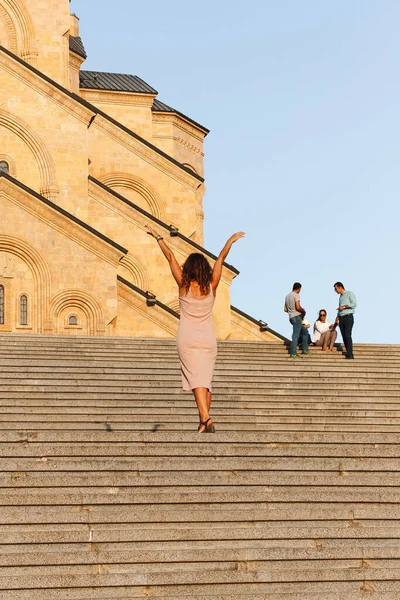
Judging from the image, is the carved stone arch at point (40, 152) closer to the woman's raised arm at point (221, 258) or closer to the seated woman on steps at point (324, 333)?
the seated woman on steps at point (324, 333)

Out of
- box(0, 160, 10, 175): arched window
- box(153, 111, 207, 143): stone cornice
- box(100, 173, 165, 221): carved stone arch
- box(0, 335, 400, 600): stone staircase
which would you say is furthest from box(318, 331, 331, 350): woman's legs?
box(153, 111, 207, 143): stone cornice

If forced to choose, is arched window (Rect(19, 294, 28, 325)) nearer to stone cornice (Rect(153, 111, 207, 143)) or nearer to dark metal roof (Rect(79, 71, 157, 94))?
dark metal roof (Rect(79, 71, 157, 94))

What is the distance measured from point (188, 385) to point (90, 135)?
2721 centimetres

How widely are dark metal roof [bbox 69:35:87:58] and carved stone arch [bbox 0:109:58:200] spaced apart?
7.86 meters

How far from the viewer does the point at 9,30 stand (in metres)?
37.2

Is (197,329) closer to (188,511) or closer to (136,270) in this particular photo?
(188,511)

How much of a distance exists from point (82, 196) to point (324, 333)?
1306 centimetres

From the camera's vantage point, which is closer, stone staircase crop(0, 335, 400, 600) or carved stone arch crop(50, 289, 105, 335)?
stone staircase crop(0, 335, 400, 600)

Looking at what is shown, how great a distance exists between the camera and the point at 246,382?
18.8 meters

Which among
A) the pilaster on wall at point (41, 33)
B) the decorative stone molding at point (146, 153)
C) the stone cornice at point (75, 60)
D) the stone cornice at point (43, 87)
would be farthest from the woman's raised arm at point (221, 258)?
the stone cornice at point (75, 60)

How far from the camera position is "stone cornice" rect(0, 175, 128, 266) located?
100 feet

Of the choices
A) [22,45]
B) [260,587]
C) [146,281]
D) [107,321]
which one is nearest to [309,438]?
[260,587]

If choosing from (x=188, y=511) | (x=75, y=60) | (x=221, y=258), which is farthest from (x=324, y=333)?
(x=75, y=60)

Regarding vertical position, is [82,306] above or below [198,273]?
above
